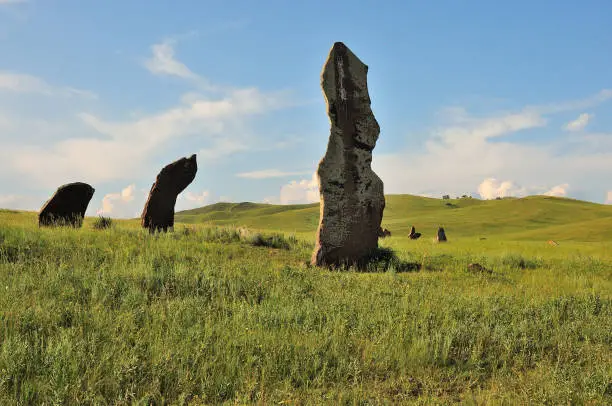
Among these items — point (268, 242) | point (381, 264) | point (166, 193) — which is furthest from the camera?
point (166, 193)

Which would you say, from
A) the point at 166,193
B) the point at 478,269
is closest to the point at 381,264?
the point at 478,269

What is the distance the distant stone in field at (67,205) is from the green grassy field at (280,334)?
7.48 meters

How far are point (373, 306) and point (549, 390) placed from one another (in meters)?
3.50

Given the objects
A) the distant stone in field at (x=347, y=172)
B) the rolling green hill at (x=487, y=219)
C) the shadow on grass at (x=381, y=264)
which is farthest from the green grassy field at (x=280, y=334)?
the rolling green hill at (x=487, y=219)

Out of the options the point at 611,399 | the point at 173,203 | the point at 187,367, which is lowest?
the point at 611,399

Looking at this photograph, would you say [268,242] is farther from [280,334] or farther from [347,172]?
[280,334]

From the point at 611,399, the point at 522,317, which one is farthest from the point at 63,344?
the point at 522,317

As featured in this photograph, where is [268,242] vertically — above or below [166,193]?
below

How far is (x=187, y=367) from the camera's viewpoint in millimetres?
5539

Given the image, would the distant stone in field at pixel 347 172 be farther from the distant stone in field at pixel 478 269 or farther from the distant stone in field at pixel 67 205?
the distant stone in field at pixel 67 205

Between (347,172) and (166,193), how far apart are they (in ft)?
30.1

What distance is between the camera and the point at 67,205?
20.8 m

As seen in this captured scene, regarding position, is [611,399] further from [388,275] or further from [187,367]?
[388,275]

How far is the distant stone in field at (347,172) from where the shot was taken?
48.5 ft
